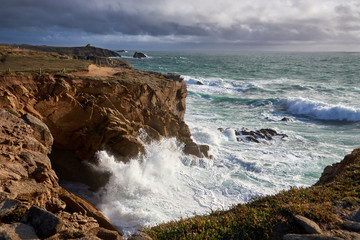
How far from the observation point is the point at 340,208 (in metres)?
6.59

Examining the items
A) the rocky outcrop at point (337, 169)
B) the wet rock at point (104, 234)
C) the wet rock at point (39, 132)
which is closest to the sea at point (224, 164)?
the wet rock at point (104, 234)

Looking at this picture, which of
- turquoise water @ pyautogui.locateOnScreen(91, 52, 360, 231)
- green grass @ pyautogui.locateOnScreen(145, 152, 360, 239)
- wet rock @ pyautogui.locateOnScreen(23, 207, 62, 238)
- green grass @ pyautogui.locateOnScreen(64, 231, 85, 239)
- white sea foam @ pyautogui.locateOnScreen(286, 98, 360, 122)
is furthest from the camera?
white sea foam @ pyautogui.locateOnScreen(286, 98, 360, 122)

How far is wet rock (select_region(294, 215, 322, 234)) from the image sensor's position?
5.49m

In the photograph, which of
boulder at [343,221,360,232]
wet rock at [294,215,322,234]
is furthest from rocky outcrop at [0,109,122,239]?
boulder at [343,221,360,232]

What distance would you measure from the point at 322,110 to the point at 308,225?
2717 cm

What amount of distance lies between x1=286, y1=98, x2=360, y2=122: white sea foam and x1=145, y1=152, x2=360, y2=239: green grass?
23313 mm

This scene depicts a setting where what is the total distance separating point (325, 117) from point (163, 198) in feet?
77.4

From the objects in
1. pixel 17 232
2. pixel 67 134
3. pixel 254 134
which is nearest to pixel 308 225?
pixel 17 232

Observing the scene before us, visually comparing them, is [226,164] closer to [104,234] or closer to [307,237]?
[307,237]

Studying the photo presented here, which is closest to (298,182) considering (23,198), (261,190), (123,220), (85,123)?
(261,190)

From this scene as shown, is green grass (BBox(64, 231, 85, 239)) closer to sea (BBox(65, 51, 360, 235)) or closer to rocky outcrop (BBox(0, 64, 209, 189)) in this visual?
sea (BBox(65, 51, 360, 235))

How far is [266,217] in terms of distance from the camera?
6.30 meters

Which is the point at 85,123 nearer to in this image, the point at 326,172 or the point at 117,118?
the point at 117,118

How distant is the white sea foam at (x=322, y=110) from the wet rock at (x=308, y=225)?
25952mm
